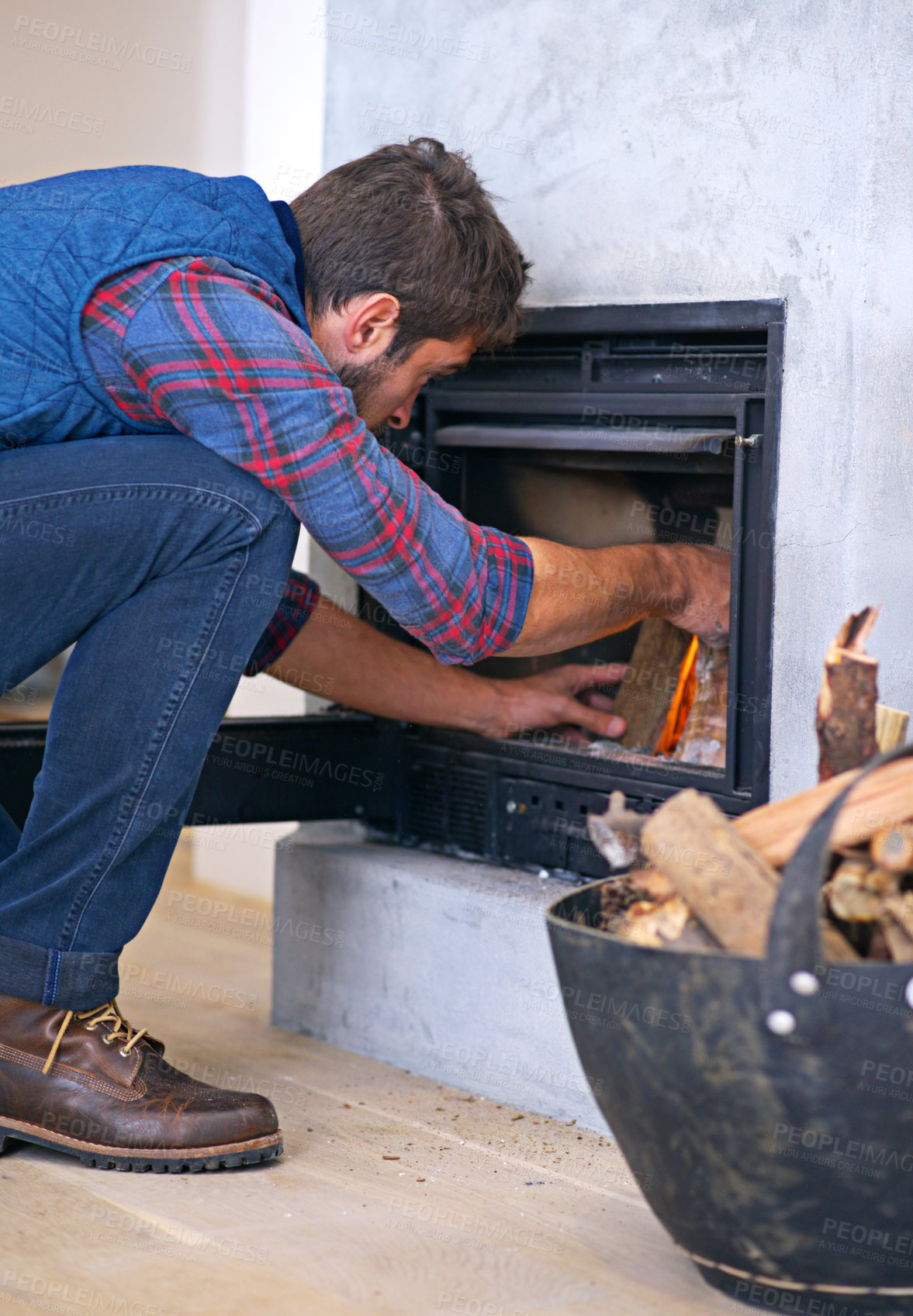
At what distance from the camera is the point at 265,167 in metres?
2.80

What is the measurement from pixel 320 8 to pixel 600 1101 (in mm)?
2136

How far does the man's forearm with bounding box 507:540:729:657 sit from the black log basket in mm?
538

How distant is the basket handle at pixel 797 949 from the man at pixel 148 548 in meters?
0.60

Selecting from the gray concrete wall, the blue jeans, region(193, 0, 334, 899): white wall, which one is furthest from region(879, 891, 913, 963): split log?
region(193, 0, 334, 899): white wall

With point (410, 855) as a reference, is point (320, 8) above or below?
above

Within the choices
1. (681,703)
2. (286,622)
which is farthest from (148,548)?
(681,703)

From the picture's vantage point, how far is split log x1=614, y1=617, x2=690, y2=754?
6.50ft

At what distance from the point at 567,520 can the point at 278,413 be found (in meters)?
0.75

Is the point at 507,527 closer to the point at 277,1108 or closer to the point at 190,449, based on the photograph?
the point at 190,449

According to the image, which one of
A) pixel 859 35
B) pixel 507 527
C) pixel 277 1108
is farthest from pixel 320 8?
pixel 277 1108

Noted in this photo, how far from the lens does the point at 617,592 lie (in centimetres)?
169

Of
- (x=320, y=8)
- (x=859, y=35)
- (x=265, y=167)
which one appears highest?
(x=320, y=8)

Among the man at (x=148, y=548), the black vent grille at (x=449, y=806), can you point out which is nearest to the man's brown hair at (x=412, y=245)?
the man at (x=148, y=548)

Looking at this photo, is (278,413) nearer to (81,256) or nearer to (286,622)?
(81,256)
